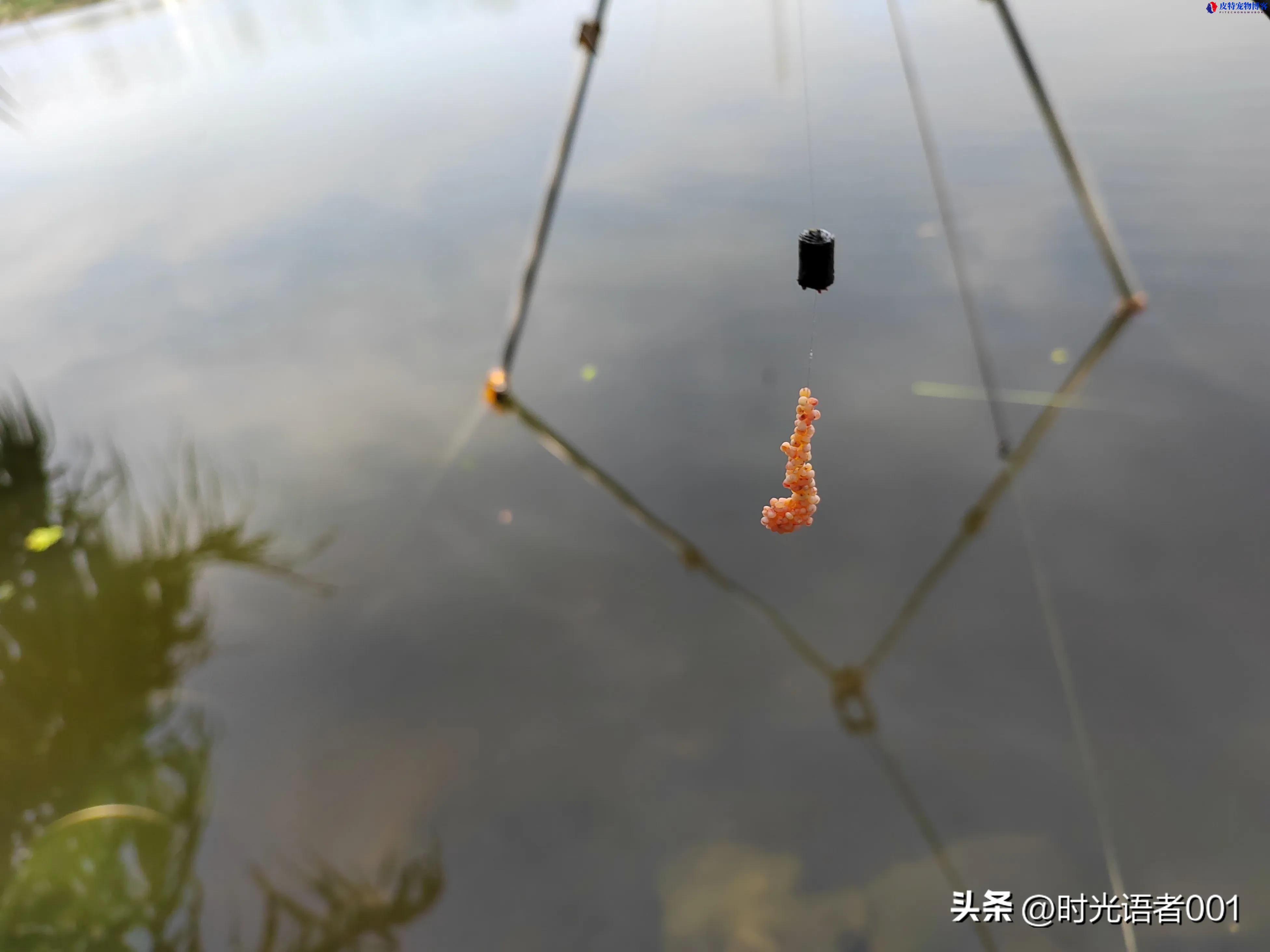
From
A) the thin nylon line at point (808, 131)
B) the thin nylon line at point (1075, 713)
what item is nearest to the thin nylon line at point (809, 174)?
the thin nylon line at point (808, 131)

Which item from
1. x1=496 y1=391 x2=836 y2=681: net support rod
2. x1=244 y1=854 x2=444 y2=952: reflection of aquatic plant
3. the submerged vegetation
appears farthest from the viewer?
the submerged vegetation

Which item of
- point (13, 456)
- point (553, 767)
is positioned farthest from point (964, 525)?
point (13, 456)

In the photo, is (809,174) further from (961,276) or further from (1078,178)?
(1078,178)

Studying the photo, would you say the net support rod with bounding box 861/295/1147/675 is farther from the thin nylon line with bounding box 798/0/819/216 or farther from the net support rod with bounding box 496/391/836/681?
the thin nylon line with bounding box 798/0/819/216

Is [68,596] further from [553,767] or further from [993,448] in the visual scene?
[993,448]

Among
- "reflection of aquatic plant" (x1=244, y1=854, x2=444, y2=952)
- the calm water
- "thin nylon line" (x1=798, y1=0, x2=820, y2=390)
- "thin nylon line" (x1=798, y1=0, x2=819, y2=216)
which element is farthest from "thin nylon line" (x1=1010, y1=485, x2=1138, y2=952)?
"thin nylon line" (x1=798, y1=0, x2=819, y2=216)

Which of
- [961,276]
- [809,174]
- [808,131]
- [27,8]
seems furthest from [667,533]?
[27,8]
